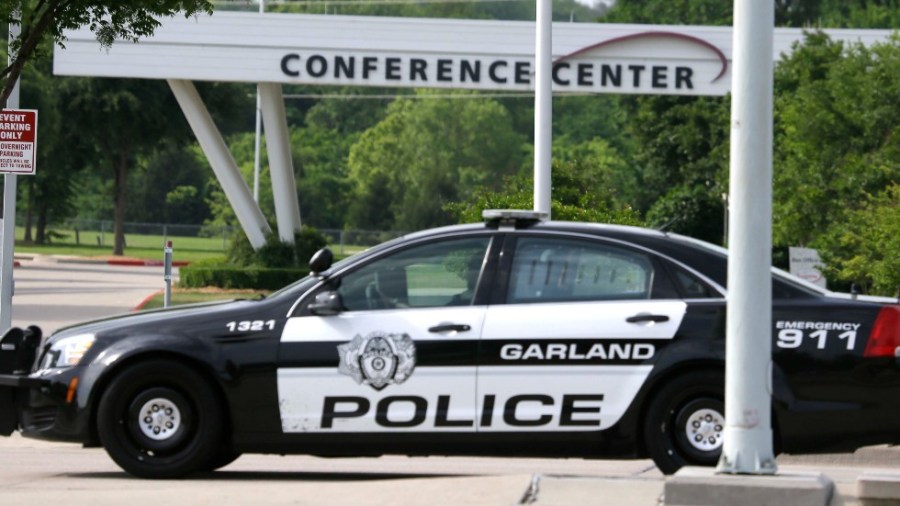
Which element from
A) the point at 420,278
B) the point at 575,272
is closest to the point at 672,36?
the point at 575,272

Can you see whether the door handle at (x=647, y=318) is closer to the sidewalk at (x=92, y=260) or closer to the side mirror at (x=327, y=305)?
the side mirror at (x=327, y=305)

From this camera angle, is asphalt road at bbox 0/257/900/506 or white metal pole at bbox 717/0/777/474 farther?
asphalt road at bbox 0/257/900/506

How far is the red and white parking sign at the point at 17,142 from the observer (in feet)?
55.7

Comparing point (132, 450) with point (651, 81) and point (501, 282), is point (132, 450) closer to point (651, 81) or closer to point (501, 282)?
point (501, 282)

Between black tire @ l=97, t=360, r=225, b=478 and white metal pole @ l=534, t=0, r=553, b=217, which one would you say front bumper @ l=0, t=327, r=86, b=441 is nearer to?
black tire @ l=97, t=360, r=225, b=478

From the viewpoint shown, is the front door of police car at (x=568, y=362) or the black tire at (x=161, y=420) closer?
the front door of police car at (x=568, y=362)

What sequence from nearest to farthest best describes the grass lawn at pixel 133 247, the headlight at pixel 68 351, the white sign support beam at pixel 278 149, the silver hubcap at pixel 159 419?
1. the silver hubcap at pixel 159 419
2. the headlight at pixel 68 351
3. the white sign support beam at pixel 278 149
4. the grass lawn at pixel 133 247


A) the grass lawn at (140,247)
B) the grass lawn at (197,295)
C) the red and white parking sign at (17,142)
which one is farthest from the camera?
the grass lawn at (140,247)

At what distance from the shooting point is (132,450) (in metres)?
9.72

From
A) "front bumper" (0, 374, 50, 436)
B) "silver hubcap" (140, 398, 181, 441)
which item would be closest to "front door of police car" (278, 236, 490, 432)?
"silver hubcap" (140, 398, 181, 441)

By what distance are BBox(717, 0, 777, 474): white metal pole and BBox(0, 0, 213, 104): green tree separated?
5961 millimetres

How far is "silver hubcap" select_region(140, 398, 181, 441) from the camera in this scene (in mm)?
9711

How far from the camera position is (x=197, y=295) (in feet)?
119

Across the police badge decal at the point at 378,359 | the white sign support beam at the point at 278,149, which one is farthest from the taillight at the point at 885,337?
the white sign support beam at the point at 278,149
